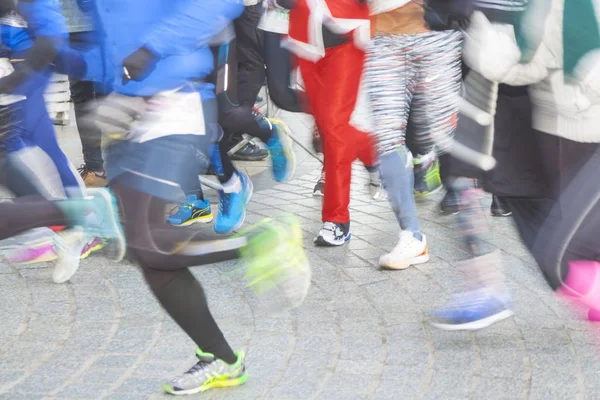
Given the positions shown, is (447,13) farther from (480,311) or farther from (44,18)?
(44,18)

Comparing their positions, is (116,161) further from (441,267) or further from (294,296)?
(441,267)

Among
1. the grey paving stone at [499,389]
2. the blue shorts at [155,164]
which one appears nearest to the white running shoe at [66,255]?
the blue shorts at [155,164]

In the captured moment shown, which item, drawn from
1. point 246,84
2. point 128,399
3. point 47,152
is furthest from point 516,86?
point 246,84

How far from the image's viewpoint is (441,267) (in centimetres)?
528

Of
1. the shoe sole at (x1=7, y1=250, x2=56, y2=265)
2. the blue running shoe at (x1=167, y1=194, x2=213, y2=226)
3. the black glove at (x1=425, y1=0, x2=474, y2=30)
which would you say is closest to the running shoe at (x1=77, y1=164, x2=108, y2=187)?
the blue running shoe at (x1=167, y1=194, x2=213, y2=226)

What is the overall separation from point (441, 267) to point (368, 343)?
120 cm

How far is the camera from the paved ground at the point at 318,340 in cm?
375

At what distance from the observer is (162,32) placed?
3.28 meters

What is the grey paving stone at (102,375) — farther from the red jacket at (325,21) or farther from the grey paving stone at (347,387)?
the red jacket at (325,21)

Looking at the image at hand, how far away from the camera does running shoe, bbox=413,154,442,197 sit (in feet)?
22.6

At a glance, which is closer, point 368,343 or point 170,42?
point 170,42

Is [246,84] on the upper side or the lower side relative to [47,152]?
lower

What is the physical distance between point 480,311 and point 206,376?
1164mm

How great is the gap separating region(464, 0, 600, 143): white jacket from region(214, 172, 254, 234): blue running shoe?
2531 millimetres
